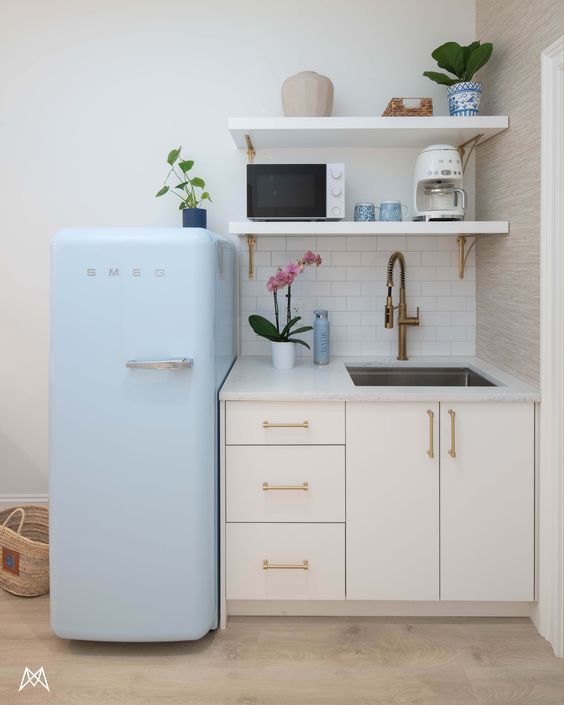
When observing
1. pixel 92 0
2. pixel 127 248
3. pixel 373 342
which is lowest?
pixel 373 342

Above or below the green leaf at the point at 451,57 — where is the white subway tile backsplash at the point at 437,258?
below

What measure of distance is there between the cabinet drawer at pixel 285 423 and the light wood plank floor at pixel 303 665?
68 cm

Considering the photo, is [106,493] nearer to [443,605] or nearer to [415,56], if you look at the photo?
[443,605]

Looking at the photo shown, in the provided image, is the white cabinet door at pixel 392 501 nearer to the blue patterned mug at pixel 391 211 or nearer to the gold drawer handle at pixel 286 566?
the gold drawer handle at pixel 286 566

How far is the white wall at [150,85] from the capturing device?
2.91m

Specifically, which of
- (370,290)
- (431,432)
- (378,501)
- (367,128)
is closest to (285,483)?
(378,501)

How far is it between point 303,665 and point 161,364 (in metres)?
1.09

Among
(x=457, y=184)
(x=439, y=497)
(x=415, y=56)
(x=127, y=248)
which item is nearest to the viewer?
(x=127, y=248)

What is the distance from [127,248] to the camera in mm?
2086

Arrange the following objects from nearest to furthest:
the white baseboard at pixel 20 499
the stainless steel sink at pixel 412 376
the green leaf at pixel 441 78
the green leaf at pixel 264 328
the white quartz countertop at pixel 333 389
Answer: the white quartz countertop at pixel 333 389, the green leaf at pixel 441 78, the green leaf at pixel 264 328, the stainless steel sink at pixel 412 376, the white baseboard at pixel 20 499

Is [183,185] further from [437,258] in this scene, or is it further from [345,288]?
[437,258]

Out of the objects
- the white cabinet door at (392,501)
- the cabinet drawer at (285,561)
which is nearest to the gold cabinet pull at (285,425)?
the white cabinet door at (392,501)

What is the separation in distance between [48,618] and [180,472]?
0.84 metres

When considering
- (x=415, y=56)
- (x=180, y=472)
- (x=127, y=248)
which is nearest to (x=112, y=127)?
(x=127, y=248)
